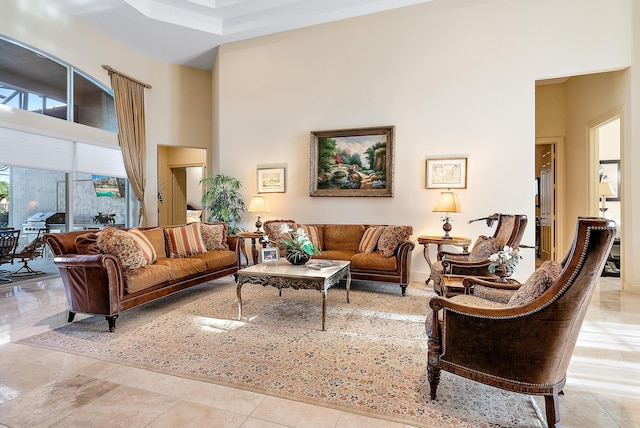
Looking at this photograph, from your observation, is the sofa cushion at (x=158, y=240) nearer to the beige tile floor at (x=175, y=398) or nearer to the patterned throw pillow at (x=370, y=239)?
the beige tile floor at (x=175, y=398)

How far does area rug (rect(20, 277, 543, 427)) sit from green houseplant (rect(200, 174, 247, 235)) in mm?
2270

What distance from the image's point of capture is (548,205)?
6.61 meters

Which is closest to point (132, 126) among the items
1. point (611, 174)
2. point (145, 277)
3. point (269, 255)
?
point (145, 277)

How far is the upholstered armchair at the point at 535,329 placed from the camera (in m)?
1.40

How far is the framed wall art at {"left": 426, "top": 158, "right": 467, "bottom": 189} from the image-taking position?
15.7ft

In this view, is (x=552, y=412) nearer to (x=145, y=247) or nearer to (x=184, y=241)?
(x=145, y=247)

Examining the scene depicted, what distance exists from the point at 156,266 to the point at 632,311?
17.4ft

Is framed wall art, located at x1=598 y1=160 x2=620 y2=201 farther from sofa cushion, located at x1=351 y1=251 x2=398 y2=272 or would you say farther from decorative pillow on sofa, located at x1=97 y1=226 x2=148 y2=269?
decorative pillow on sofa, located at x1=97 y1=226 x2=148 y2=269

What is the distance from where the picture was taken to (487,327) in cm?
166

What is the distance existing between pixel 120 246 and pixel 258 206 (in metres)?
2.56

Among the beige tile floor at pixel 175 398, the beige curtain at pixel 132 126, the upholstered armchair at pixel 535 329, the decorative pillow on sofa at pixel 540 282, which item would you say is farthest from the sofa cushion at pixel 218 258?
the decorative pillow on sofa at pixel 540 282

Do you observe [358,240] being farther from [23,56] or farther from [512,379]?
[23,56]

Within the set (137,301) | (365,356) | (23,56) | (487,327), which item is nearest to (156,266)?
(137,301)

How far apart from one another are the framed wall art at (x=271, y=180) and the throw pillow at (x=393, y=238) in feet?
7.29
